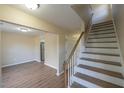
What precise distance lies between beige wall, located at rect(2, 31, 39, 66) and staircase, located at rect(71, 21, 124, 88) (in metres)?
4.94

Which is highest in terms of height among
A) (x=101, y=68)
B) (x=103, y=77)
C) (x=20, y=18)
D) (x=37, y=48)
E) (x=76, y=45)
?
(x=20, y=18)

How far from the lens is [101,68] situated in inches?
91.7

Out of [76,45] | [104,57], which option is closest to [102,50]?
[104,57]

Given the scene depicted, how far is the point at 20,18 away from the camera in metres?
2.18

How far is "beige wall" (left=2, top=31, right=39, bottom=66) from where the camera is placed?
564 centimetres

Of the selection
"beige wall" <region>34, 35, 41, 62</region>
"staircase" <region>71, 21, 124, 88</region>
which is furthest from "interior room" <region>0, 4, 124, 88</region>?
"beige wall" <region>34, 35, 41, 62</region>

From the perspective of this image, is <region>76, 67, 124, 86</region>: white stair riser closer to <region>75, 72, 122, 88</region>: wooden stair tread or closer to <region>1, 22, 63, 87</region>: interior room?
<region>75, 72, 122, 88</region>: wooden stair tread

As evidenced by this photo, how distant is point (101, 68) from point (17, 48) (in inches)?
229

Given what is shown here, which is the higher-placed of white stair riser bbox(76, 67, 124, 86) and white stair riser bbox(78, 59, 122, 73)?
white stair riser bbox(78, 59, 122, 73)

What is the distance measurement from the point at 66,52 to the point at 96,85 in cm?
311

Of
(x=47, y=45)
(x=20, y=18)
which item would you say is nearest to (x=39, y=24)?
(x=20, y=18)

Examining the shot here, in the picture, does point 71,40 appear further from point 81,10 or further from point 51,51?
point 81,10
